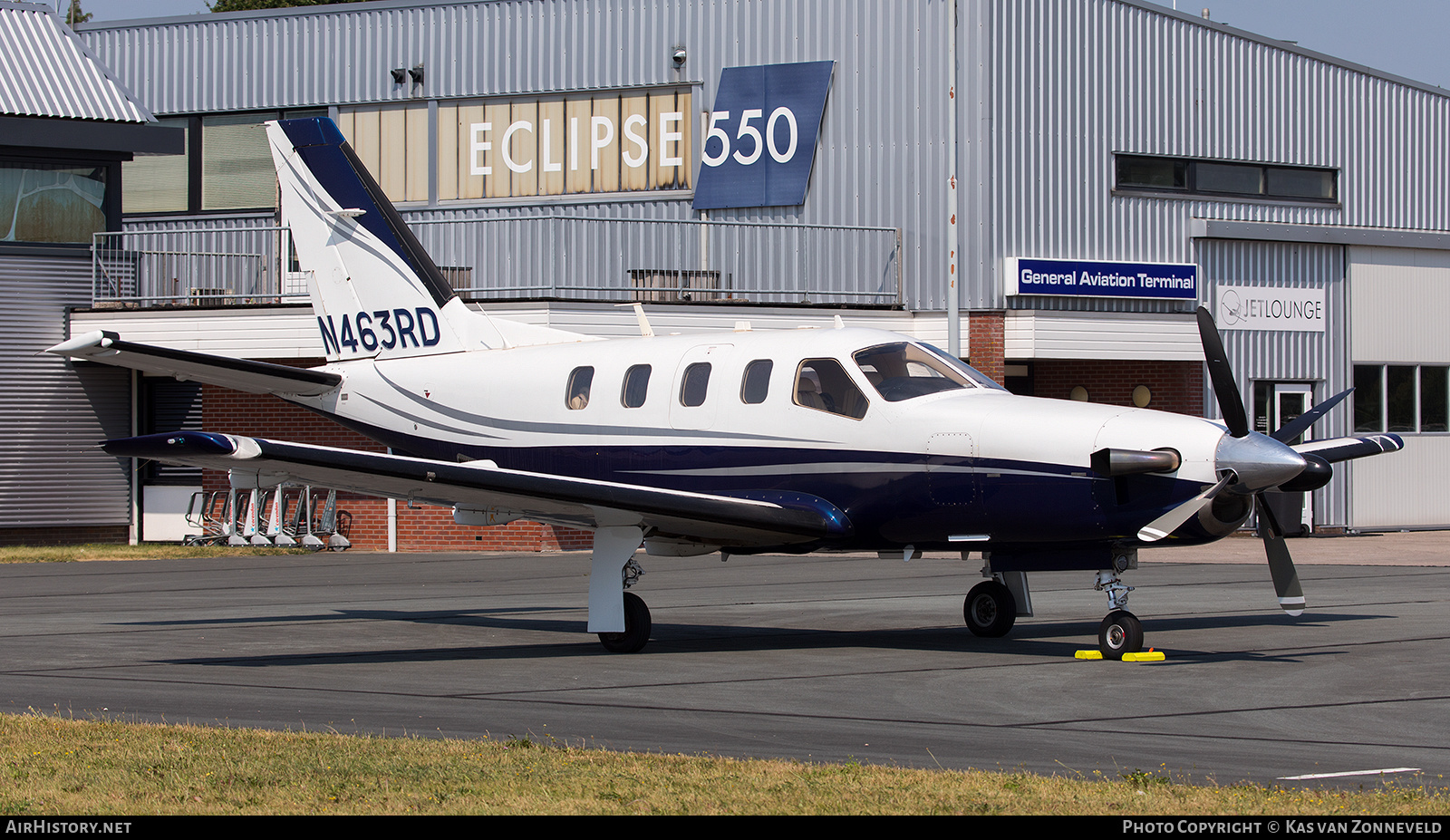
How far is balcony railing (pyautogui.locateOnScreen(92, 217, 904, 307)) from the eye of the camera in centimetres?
2850

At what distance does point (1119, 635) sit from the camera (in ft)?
40.9

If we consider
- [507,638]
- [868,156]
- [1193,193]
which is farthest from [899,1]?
[507,638]

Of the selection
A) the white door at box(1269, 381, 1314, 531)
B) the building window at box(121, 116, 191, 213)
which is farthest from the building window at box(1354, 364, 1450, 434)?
the building window at box(121, 116, 191, 213)

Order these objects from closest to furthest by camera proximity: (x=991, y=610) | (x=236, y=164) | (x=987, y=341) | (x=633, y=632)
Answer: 1. (x=633, y=632)
2. (x=991, y=610)
3. (x=987, y=341)
4. (x=236, y=164)

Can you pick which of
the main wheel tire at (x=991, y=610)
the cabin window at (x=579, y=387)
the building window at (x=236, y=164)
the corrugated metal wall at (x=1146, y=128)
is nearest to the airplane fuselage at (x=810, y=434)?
the cabin window at (x=579, y=387)

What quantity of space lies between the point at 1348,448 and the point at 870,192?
55.0ft

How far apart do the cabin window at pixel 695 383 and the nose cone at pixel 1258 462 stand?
4564mm

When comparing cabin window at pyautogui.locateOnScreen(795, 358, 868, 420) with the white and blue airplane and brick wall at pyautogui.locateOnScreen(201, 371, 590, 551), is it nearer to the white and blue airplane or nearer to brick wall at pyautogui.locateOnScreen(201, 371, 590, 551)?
the white and blue airplane

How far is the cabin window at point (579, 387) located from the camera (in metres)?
14.9

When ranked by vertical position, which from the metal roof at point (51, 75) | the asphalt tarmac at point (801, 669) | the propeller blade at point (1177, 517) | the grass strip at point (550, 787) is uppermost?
the metal roof at point (51, 75)

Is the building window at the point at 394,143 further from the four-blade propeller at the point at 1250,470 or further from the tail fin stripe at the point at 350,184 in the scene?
the four-blade propeller at the point at 1250,470

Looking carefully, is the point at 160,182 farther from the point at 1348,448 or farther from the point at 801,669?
the point at 1348,448

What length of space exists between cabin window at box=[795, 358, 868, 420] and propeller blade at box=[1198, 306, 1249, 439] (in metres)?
2.87

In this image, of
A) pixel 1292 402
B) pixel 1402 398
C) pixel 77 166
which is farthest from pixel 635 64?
pixel 1402 398
